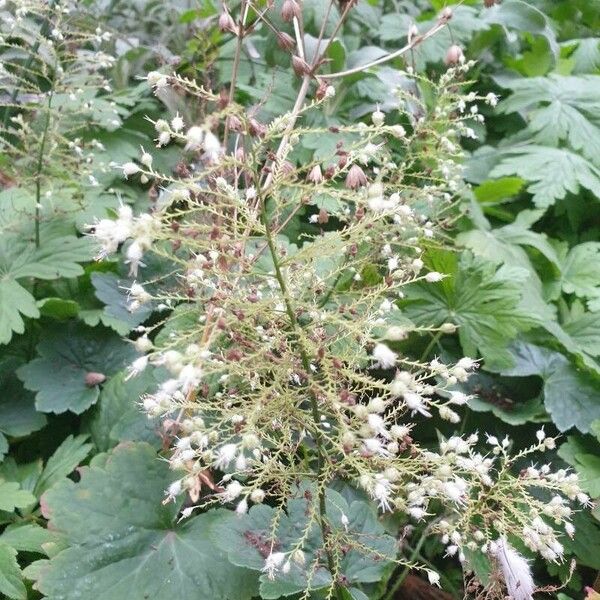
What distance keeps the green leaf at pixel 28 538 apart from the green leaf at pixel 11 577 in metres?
0.03

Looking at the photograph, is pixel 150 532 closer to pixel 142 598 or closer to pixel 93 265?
pixel 142 598

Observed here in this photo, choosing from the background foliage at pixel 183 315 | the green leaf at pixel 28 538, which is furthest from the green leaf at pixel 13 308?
the green leaf at pixel 28 538

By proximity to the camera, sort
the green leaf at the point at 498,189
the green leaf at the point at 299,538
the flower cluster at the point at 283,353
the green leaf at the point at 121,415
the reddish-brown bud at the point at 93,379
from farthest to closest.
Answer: the green leaf at the point at 498,189 → the reddish-brown bud at the point at 93,379 → the green leaf at the point at 121,415 → the green leaf at the point at 299,538 → the flower cluster at the point at 283,353

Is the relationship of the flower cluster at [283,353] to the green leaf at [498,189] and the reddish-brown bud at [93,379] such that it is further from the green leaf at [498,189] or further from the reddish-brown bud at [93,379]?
the green leaf at [498,189]

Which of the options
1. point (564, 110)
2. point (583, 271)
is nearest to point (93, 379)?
point (583, 271)

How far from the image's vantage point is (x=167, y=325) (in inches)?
47.7

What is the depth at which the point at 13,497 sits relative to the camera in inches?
43.3

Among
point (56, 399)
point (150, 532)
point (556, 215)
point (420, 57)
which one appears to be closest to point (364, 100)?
point (420, 57)

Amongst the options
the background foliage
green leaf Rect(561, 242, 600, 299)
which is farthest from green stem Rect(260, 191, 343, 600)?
green leaf Rect(561, 242, 600, 299)

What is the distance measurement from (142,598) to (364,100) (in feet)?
4.49

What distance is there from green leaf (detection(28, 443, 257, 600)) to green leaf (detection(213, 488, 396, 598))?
8 centimetres

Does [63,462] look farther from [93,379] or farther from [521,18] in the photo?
[521,18]

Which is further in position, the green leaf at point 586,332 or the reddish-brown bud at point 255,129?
the green leaf at point 586,332

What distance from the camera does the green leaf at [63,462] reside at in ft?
3.81
